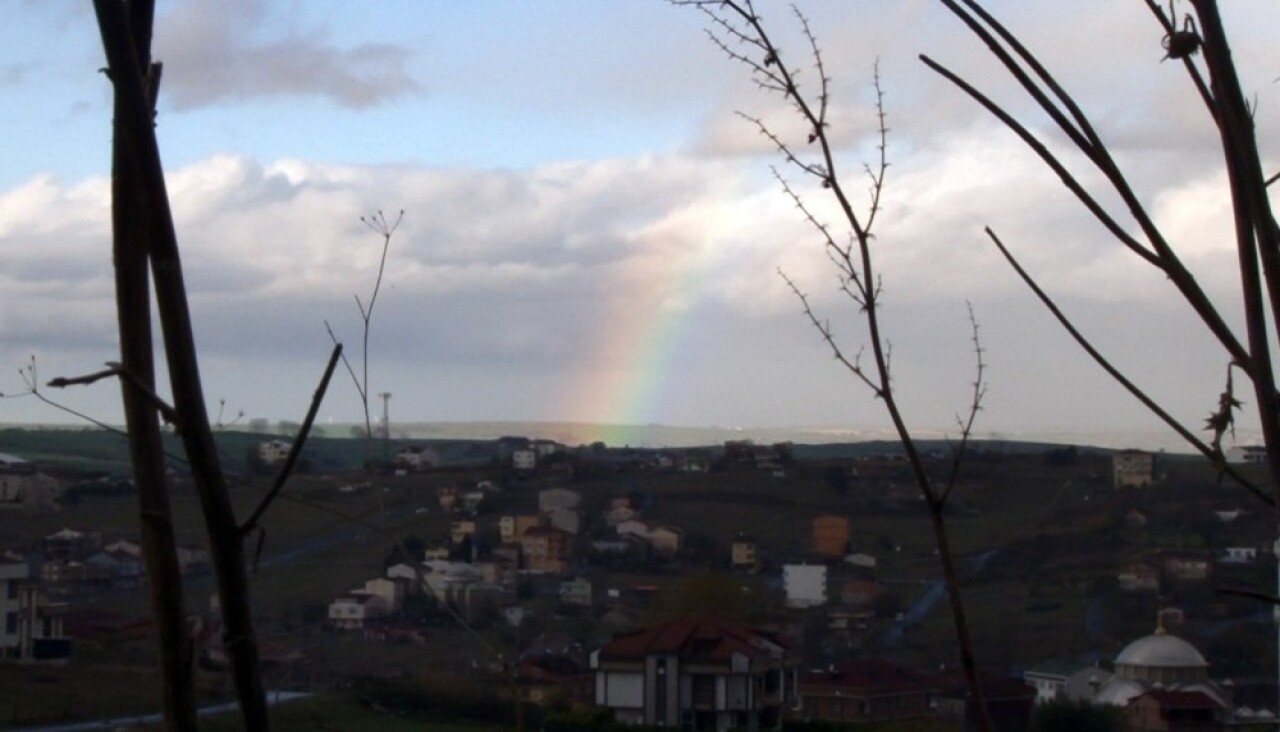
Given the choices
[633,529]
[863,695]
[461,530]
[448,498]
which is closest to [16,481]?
[461,530]

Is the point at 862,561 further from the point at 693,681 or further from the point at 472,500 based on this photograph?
the point at 693,681

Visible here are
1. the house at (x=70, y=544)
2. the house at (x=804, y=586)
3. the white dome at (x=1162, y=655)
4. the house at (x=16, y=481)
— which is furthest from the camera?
the house at (x=804, y=586)

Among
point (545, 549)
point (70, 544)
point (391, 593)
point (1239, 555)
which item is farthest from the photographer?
point (545, 549)

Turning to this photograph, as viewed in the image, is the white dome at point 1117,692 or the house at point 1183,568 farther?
the house at point 1183,568

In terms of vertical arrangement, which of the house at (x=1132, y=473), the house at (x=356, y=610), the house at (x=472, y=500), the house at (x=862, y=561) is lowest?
the house at (x=862, y=561)

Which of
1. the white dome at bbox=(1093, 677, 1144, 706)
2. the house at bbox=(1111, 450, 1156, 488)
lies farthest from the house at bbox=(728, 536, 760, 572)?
the white dome at bbox=(1093, 677, 1144, 706)

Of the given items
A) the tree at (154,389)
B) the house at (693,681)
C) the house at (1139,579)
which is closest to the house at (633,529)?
the house at (1139,579)

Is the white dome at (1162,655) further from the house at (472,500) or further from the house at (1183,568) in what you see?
the house at (472,500)

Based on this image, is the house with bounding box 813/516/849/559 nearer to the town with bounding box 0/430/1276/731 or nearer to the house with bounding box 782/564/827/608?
the town with bounding box 0/430/1276/731
